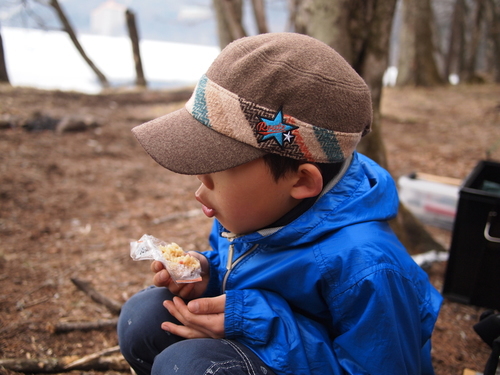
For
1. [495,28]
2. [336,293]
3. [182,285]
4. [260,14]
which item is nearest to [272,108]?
[336,293]

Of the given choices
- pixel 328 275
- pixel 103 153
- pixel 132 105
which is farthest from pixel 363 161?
pixel 132 105

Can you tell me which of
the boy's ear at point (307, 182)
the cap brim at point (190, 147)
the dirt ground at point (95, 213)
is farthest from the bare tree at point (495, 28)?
the cap brim at point (190, 147)

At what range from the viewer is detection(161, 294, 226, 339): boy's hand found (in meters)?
1.38

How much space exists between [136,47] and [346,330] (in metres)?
14.1

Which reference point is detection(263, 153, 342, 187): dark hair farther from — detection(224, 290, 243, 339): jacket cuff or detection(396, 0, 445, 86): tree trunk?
detection(396, 0, 445, 86): tree trunk

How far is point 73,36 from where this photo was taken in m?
15.1

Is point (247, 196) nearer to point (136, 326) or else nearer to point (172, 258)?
point (172, 258)

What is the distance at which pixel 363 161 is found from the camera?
1652mm

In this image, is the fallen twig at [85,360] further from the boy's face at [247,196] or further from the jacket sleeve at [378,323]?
the jacket sleeve at [378,323]

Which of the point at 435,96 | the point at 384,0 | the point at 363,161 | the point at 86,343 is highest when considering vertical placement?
the point at 384,0

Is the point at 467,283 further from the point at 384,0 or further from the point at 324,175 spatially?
the point at 384,0

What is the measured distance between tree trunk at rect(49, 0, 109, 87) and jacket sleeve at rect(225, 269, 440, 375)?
51.2 ft

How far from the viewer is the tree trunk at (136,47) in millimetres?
13312

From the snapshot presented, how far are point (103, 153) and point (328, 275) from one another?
475 cm
